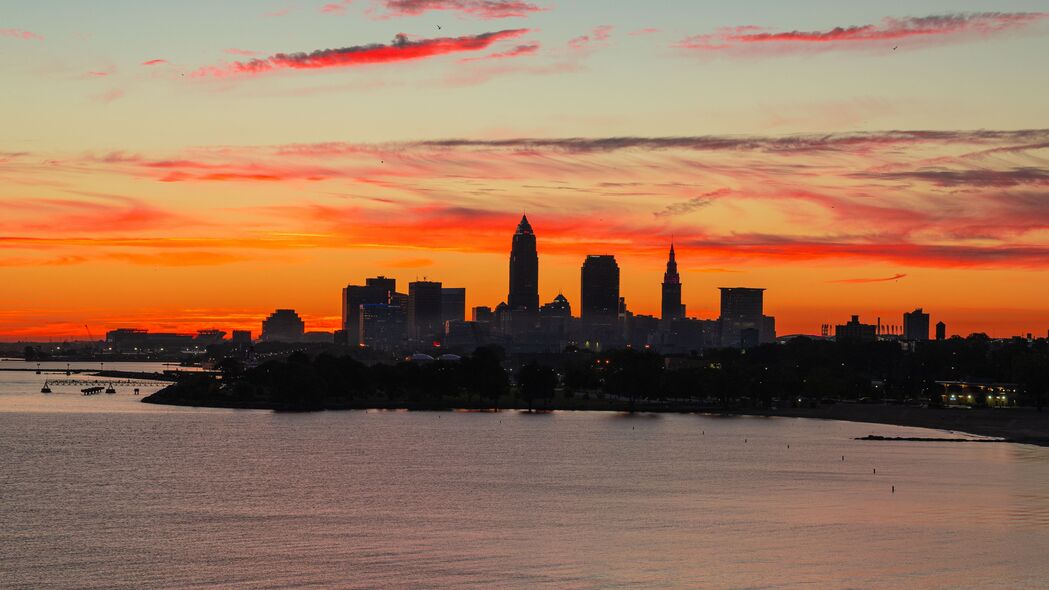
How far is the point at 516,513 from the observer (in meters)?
79.0

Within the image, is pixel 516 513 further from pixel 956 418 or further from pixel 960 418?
pixel 956 418

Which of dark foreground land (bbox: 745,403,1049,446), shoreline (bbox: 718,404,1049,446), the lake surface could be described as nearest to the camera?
the lake surface

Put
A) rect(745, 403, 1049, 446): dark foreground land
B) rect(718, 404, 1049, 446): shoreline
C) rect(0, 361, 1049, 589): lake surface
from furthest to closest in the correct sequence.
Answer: rect(745, 403, 1049, 446): dark foreground land → rect(718, 404, 1049, 446): shoreline → rect(0, 361, 1049, 589): lake surface

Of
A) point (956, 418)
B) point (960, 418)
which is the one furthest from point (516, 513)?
point (956, 418)

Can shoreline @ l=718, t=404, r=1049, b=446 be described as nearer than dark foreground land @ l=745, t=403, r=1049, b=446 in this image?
Yes

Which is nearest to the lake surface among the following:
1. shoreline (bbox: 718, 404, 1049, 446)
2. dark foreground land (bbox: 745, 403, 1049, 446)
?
shoreline (bbox: 718, 404, 1049, 446)

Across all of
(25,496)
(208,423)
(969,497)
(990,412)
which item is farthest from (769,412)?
(25,496)

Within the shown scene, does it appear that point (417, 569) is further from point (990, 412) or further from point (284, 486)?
point (990, 412)

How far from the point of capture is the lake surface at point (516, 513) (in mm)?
59656

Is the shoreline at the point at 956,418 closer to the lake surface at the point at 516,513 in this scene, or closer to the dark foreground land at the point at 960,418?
the dark foreground land at the point at 960,418

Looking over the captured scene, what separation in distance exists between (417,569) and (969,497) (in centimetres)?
4367

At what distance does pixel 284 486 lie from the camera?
3676 inches

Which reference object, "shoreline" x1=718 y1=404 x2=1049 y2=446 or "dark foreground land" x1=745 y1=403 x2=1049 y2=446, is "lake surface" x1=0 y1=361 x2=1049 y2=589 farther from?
"dark foreground land" x1=745 y1=403 x2=1049 y2=446

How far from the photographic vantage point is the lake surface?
196 feet
